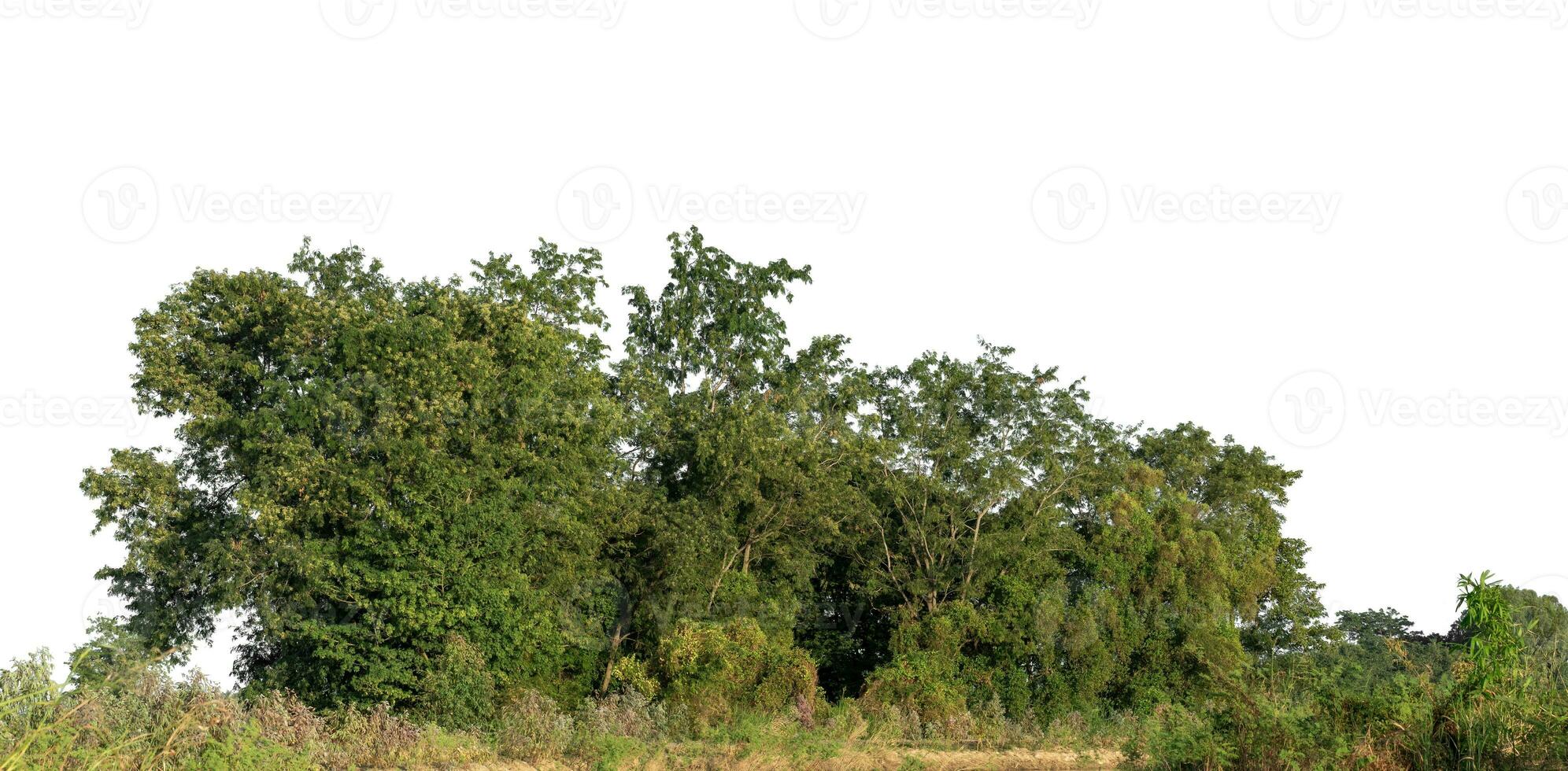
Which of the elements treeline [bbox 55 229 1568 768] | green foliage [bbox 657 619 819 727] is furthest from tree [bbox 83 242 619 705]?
green foliage [bbox 657 619 819 727]

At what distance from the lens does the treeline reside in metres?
25.7

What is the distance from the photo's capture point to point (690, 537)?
31500mm

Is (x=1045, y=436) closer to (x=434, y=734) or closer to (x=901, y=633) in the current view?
(x=901, y=633)

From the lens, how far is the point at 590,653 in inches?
1254

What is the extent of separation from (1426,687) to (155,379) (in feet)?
81.5

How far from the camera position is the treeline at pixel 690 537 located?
25.7 meters

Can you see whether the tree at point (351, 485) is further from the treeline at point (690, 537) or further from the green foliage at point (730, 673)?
the green foliage at point (730, 673)

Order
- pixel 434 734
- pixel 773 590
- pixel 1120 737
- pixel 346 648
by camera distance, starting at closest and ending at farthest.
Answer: pixel 434 734
pixel 346 648
pixel 1120 737
pixel 773 590

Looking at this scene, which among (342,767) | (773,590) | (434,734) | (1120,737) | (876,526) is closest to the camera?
(342,767)

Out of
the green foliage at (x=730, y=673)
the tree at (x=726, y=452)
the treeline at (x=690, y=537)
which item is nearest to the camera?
the treeline at (x=690, y=537)

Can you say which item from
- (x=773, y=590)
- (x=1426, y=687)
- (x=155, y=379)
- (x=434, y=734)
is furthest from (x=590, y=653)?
(x=1426, y=687)

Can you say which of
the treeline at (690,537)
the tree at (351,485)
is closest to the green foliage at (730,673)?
the treeline at (690,537)

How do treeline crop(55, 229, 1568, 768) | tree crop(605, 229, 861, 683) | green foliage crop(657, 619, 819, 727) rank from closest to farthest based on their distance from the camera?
treeline crop(55, 229, 1568, 768), green foliage crop(657, 619, 819, 727), tree crop(605, 229, 861, 683)

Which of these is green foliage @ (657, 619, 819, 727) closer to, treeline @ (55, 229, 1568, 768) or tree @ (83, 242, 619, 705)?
treeline @ (55, 229, 1568, 768)
